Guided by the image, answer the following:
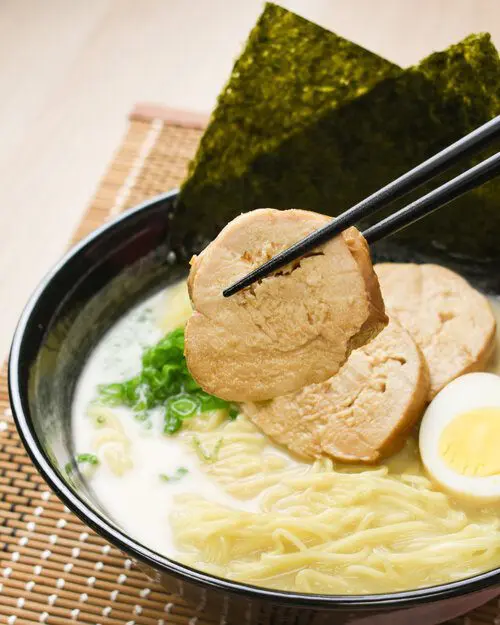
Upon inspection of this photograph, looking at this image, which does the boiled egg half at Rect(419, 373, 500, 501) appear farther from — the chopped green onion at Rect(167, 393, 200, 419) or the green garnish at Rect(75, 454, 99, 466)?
the green garnish at Rect(75, 454, 99, 466)

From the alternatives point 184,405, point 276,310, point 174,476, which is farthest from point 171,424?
point 276,310

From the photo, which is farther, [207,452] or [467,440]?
[207,452]

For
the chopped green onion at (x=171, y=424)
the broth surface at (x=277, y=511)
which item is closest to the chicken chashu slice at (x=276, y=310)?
the broth surface at (x=277, y=511)

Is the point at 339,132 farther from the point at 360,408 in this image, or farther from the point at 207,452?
the point at 207,452

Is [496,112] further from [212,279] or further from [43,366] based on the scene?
[43,366]

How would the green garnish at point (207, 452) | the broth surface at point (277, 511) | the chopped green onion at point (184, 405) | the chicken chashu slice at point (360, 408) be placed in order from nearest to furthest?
1. the broth surface at point (277, 511)
2. the chicken chashu slice at point (360, 408)
3. the green garnish at point (207, 452)
4. the chopped green onion at point (184, 405)

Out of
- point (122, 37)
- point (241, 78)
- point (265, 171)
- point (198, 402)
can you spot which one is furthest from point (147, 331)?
point (122, 37)

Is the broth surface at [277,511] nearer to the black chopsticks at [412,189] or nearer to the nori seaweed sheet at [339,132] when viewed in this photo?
the black chopsticks at [412,189]
